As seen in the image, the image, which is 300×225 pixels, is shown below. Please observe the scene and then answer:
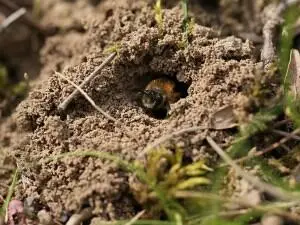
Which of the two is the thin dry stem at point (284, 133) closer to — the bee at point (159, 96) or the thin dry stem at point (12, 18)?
the bee at point (159, 96)

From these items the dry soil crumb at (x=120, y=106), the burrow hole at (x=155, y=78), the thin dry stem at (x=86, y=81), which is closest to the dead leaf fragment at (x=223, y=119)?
the dry soil crumb at (x=120, y=106)

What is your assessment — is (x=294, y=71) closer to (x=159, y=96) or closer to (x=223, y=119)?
(x=223, y=119)

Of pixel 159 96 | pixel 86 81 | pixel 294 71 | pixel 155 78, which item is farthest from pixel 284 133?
pixel 86 81

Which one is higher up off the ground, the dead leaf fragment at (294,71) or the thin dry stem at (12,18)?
the thin dry stem at (12,18)

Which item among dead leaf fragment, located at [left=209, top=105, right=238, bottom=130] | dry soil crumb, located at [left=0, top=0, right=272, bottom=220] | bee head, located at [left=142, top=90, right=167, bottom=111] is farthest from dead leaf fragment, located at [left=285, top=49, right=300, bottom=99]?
bee head, located at [left=142, top=90, right=167, bottom=111]

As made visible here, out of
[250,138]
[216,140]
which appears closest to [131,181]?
[216,140]

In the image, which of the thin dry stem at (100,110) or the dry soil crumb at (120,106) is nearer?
the dry soil crumb at (120,106)
